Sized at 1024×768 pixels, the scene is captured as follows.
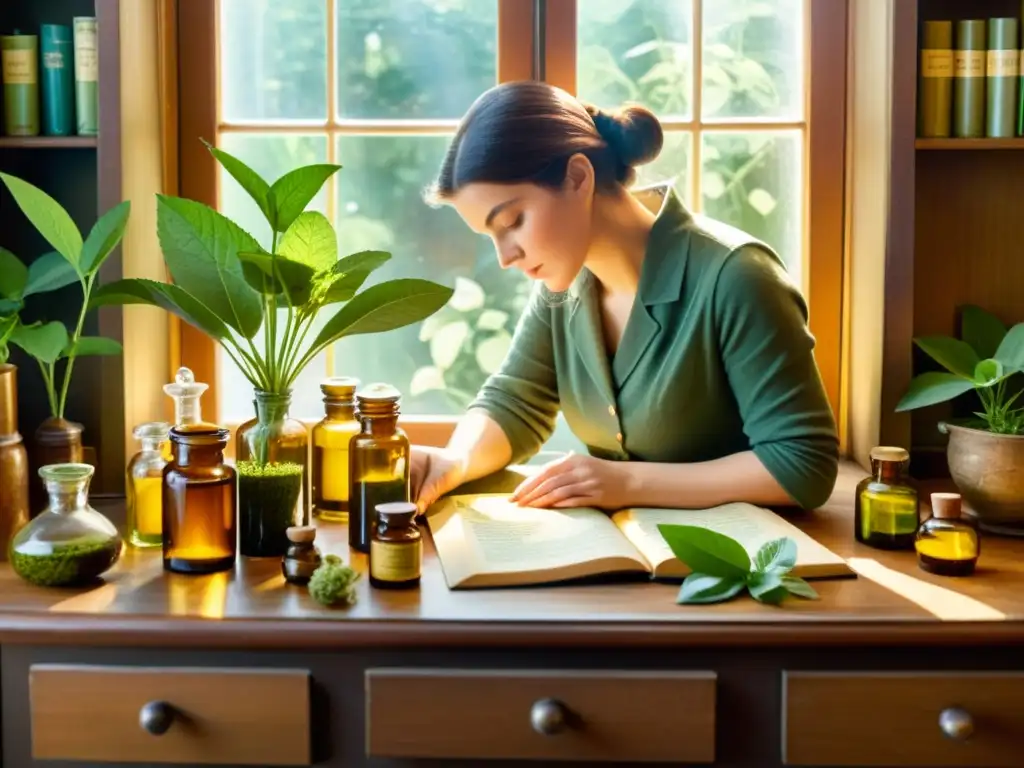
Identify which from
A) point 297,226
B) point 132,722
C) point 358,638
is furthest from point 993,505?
point 132,722

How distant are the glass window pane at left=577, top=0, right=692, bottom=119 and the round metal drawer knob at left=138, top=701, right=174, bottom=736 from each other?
1349mm

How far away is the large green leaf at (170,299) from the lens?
5.33ft

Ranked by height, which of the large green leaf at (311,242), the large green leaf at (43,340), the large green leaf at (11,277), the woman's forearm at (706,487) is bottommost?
the woman's forearm at (706,487)

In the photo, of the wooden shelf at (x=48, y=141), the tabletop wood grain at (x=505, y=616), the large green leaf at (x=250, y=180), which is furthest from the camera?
the wooden shelf at (x=48, y=141)

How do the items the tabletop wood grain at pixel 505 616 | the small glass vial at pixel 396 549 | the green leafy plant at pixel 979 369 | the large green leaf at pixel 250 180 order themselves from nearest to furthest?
the tabletop wood grain at pixel 505 616
the small glass vial at pixel 396 549
the large green leaf at pixel 250 180
the green leafy plant at pixel 979 369

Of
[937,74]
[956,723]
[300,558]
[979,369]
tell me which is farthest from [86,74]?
[956,723]

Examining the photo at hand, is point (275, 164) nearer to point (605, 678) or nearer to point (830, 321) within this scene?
point (830, 321)

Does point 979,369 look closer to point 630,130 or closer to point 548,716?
point 630,130

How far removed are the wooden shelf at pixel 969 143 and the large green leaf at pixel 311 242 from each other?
0.97 metres

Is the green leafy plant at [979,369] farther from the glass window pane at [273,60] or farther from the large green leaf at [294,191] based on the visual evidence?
the glass window pane at [273,60]

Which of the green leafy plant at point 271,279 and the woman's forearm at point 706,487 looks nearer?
the green leafy plant at point 271,279

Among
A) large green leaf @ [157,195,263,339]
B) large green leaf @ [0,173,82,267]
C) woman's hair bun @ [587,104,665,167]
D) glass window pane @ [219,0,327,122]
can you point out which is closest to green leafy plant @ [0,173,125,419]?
large green leaf @ [0,173,82,267]

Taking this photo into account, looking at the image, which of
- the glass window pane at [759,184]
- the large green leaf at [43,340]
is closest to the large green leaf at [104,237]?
the large green leaf at [43,340]

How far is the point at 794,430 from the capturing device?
5.65ft
